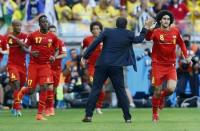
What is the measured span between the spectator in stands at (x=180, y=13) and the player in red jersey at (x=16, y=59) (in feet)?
25.9

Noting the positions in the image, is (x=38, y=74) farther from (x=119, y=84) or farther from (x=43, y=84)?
(x=119, y=84)

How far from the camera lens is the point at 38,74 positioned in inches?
774

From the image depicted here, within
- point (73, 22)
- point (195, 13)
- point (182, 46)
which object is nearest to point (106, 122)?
point (182, 46)

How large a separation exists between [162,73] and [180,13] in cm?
1007

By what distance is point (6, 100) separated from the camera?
26016 millimetres

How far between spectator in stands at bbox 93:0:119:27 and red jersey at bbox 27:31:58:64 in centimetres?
787

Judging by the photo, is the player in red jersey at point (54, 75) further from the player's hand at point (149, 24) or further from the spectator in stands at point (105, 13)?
the spectator in stands at point (105, 13)

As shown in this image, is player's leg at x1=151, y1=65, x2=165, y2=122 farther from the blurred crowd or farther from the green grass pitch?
the blurred crowd

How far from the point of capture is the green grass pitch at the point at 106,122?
16.2 m

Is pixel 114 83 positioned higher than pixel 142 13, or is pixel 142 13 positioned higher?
pixel 142 13

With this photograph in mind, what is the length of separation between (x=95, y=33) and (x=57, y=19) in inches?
238

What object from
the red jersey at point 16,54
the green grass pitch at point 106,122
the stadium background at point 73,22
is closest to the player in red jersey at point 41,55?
the green grass pitch at point 106,122

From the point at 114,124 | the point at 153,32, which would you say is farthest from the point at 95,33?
the point at 114,124

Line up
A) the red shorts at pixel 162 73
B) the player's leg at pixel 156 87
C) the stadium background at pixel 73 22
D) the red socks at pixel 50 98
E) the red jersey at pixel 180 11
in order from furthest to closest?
the red jersey at pixel 180 11
the stadium background at pixel 73 22
the red socks at pixel 50 98
the red shorts at pixel 162 73
the player's leg at pixel 156 87
